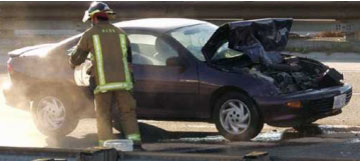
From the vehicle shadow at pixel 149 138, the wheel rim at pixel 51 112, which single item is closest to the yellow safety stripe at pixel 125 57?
the vehicle shadow at pixel 149 138

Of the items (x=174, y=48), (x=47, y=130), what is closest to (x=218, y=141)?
(x=174, y=48)

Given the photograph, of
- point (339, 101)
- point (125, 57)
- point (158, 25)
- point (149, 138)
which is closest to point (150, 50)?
point (158, 25)

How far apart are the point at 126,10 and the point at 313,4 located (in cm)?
468

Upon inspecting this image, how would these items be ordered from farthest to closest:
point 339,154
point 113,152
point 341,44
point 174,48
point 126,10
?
point 126,10
point 341,44
point 174,48
point 339,154
point 113,152

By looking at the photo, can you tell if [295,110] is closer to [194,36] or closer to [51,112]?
[194,36]

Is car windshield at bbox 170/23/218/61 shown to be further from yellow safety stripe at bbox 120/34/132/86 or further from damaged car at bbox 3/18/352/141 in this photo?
yellow safety stripe at bbox 120/34/132/86

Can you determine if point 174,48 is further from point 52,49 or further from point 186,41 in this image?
point 52,49

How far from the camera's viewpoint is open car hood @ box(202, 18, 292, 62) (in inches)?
336

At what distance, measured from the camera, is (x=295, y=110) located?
8.04m

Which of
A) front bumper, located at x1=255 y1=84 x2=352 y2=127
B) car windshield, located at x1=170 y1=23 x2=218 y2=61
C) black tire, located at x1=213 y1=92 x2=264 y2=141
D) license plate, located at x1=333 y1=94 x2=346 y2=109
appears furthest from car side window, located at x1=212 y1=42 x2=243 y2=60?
license plate, located at x1=333 y1=94 x2=346 y2=109

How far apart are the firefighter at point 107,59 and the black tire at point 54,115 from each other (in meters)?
1.43

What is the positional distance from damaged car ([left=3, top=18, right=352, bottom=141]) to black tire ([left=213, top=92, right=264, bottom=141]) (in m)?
0.01

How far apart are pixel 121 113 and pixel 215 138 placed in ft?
4.94

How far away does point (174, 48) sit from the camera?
8.48 metres
